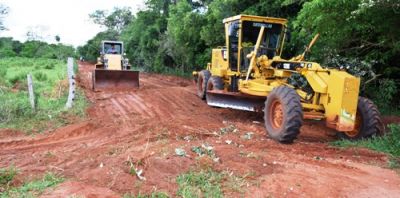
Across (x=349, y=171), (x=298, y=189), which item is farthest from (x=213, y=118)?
(x=298, y=189)

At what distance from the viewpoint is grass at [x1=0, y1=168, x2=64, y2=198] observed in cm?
543

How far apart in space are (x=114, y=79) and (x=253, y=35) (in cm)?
845

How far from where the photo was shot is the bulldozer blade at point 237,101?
10867 millimetres

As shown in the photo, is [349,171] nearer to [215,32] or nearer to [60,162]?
[60,162]

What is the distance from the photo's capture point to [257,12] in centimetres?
1856

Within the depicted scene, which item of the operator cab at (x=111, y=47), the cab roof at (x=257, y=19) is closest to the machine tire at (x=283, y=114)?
the cab roof at (x=257, y=19)

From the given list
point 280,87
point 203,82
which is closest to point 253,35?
point 280,87

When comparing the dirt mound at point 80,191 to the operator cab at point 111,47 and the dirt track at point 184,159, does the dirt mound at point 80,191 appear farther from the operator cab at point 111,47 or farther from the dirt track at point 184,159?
the operator cab at point 111,47

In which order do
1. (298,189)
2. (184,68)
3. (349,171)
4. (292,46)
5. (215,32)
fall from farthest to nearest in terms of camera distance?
(184,68) → (215,32) → (292,46) → (349,171) → (298,189)

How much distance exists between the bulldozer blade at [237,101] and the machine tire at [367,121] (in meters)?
2.27

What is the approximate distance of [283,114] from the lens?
8.81 m

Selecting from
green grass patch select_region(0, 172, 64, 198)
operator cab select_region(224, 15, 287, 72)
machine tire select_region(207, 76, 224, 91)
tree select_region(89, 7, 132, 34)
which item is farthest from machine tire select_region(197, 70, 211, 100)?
tree select_region(89, 7, 132, 34)

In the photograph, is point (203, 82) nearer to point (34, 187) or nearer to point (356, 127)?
point (356, 127)

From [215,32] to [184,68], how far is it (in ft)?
30.2
